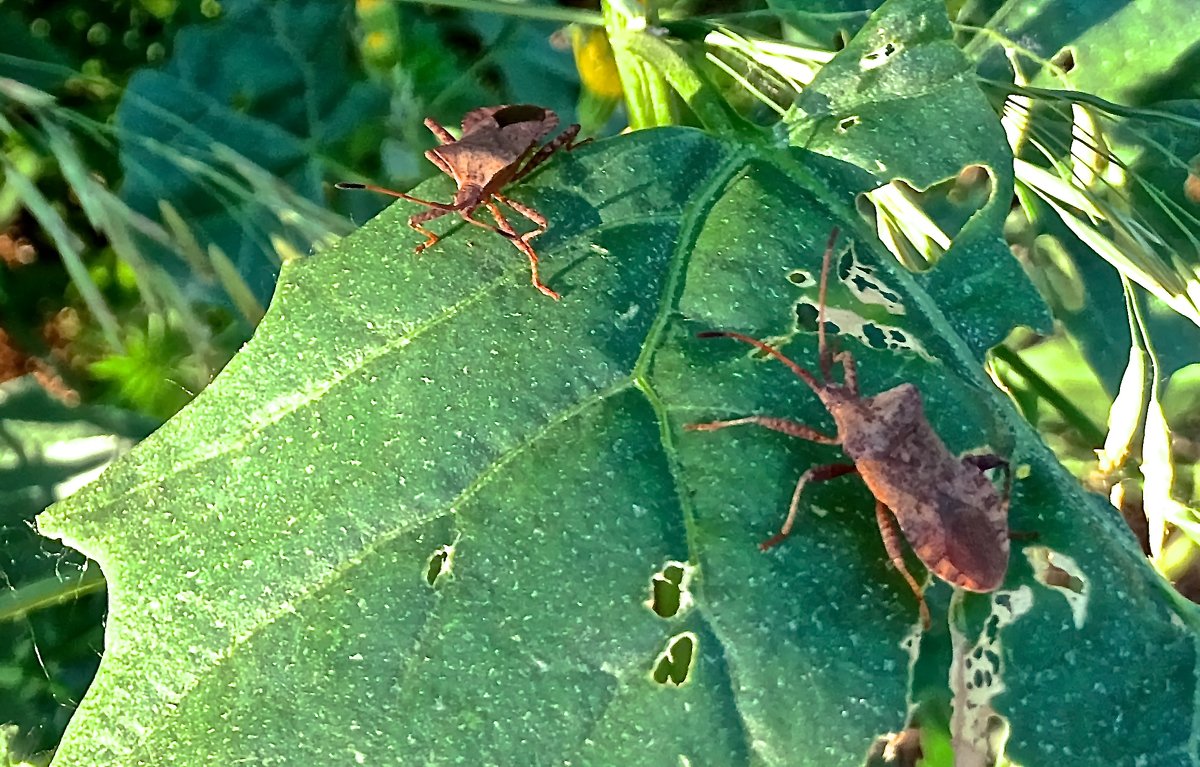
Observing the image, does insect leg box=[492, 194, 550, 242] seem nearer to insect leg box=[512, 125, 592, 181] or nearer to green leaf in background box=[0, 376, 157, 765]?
insect leg box=[512, 125, 592, 181]

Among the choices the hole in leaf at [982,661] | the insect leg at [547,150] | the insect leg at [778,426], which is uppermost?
the insect leg at [547,150]

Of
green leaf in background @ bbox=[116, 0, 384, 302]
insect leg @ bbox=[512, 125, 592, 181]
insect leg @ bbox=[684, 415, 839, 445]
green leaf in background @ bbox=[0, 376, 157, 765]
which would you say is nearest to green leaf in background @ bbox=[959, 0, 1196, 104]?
insect leg @ bbox=[512, 125, 592, 181]

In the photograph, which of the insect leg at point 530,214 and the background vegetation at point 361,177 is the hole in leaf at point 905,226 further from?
the insect leg at point 530,214

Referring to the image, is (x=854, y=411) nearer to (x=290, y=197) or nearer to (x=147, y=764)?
(x=147, y=764)

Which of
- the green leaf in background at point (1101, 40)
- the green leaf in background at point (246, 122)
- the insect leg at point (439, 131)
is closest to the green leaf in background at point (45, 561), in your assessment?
the green leaf in background at point (246, 122)

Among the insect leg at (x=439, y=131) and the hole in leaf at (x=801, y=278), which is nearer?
the hole in leaf at (x=801, y=278)

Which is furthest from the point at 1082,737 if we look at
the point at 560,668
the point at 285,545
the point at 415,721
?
the point at 285,545
